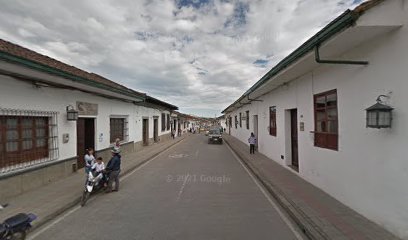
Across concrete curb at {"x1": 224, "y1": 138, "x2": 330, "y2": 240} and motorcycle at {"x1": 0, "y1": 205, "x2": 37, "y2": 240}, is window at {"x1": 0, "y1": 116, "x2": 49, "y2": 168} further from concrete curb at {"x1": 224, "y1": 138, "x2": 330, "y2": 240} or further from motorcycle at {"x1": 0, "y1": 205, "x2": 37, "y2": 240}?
concrete curb at {"x1": 224, "y1": 138, "x2": 330, "y2": 240}

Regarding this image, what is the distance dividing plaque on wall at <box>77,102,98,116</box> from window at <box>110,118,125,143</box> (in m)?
2.58

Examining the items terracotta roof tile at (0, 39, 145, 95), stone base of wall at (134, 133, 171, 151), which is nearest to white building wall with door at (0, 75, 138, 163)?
terracotta roof tile at (0, 39, 145, 95)

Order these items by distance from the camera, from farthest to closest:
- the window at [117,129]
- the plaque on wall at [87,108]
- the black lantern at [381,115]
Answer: the window at [117,129]
the plaque on wall at [87,108]
the black lantern at [381,115]

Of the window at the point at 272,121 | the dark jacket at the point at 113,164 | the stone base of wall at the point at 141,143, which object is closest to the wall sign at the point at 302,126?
the window at the point at 272,121

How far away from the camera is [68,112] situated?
9367mm

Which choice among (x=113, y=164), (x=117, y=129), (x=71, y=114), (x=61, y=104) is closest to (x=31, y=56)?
(x=61, y=104)

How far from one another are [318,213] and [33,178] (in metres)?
7.79

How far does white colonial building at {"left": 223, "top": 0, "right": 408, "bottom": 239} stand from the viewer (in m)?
4.29

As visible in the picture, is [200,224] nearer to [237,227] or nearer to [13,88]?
[237,227]

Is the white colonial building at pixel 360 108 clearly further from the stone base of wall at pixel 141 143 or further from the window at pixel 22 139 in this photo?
the stone base of wall at pixel 141 143

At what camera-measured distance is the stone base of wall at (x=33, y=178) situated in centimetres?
664

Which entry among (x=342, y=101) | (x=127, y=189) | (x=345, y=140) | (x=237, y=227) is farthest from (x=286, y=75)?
(x=127, y=189)

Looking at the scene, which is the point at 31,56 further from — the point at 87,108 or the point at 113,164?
the point at 113,164

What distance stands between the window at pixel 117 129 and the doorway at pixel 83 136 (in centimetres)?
230
